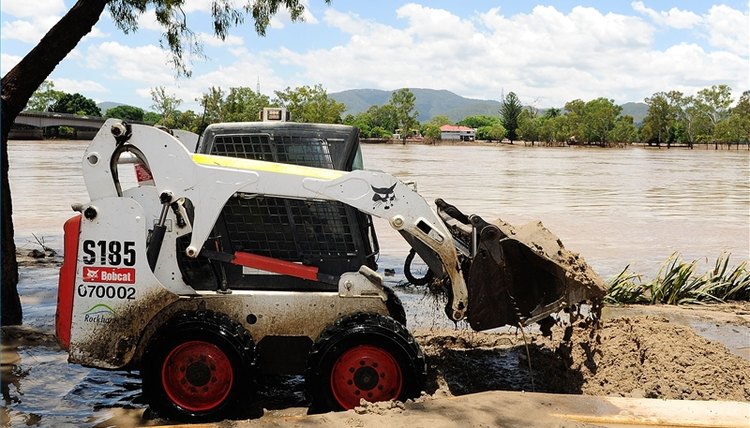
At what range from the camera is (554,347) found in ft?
22.9

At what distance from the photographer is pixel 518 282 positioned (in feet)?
18.6

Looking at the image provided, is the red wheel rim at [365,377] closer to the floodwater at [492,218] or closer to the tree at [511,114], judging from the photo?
the floodwater at [492,218]

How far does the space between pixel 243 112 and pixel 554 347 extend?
83.0m

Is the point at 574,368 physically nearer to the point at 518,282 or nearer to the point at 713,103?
the point at 518,282

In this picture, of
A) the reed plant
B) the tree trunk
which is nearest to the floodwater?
the tree trunk

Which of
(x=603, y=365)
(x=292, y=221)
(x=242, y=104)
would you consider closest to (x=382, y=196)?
(x=292, y=221)

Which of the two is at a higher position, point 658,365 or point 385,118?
point 385,118

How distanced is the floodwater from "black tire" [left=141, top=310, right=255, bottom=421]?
0.65m

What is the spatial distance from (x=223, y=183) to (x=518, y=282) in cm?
231

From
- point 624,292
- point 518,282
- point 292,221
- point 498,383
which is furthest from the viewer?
point 624,292

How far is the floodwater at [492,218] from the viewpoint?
19.4ft

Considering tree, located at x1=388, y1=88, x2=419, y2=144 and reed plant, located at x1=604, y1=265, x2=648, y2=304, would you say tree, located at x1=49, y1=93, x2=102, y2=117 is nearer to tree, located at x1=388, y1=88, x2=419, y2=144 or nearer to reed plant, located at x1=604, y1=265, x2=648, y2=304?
tree, located at x1=388, y1=88, x2=419, y2=144

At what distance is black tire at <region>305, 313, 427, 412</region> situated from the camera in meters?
5.01

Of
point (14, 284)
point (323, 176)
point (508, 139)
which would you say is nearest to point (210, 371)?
point (323, 176)
